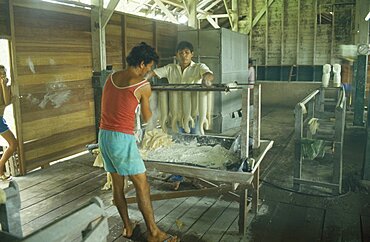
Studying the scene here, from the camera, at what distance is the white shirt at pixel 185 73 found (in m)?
4.12

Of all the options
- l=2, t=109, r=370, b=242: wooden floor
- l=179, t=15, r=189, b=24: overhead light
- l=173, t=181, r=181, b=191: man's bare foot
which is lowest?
l=2, t=109, r=370, b=242: wooden floor

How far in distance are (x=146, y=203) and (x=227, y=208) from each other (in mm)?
1306

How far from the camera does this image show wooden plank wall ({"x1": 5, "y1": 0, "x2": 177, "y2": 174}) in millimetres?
5117

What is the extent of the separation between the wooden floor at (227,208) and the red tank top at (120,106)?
1.20 m

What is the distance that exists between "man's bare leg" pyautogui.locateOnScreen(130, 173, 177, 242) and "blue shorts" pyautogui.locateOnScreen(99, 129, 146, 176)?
85 mm

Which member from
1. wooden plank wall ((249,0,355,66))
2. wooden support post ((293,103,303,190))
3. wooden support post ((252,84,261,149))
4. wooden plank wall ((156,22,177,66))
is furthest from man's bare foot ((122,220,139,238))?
wooden plank wall ((249,0,355,66))

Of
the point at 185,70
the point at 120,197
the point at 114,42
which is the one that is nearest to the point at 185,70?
the point at 185,70

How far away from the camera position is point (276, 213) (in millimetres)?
3793

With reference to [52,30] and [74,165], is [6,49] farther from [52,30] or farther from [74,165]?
[74,165]

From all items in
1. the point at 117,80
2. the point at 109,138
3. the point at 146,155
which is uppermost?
the point at 117,80

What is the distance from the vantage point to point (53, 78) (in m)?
5.62

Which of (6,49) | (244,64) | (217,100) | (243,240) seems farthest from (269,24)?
(243,240)

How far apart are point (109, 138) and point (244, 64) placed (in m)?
7.77

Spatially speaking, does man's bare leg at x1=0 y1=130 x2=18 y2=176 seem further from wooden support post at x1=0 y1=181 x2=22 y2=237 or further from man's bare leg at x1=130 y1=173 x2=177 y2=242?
wooden support post at x1=0 y1=181 x2=22 y2=237
